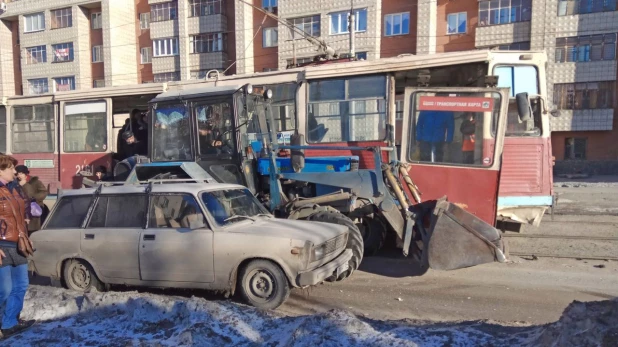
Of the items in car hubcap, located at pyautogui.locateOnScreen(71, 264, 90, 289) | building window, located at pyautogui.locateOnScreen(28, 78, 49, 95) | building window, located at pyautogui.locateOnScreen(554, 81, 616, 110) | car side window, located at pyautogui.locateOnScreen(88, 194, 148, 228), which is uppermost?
building window, located at pyautogui.locateOnScreen(28, 78, 49, 95)

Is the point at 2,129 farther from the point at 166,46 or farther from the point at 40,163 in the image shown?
the point at 166,46

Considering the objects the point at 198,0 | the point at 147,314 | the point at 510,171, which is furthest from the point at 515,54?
the point at 198,0

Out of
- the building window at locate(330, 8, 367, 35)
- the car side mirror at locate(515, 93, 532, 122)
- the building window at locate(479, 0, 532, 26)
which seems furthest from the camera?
the building window at locate(330, 8, 367, 35)

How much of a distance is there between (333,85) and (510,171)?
3624mm

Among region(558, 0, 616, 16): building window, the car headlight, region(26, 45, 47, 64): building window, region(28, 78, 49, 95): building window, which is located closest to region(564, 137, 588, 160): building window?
region(558, 0, 616, 16): building window

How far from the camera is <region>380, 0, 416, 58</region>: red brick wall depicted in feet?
95.3

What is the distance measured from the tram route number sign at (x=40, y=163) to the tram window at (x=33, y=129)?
0.75ft

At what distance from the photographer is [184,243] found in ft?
17.8

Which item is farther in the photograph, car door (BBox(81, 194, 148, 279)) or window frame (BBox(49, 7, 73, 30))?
window frame (BBox(49, 7, 73, 30))

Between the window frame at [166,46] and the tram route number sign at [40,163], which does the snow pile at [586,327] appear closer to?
the tram route number sign at [40,163]

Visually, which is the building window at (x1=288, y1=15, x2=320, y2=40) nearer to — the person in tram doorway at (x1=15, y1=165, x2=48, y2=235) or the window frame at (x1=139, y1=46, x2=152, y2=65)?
the window frame at (x1=139, y1=46, x2=152, y2=65)

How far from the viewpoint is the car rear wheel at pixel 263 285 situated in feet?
17.1

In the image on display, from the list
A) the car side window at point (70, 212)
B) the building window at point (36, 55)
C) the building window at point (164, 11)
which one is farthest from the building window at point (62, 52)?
the car side window at point (70, 212)

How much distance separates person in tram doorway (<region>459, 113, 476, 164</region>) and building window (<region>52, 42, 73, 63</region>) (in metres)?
38.1
